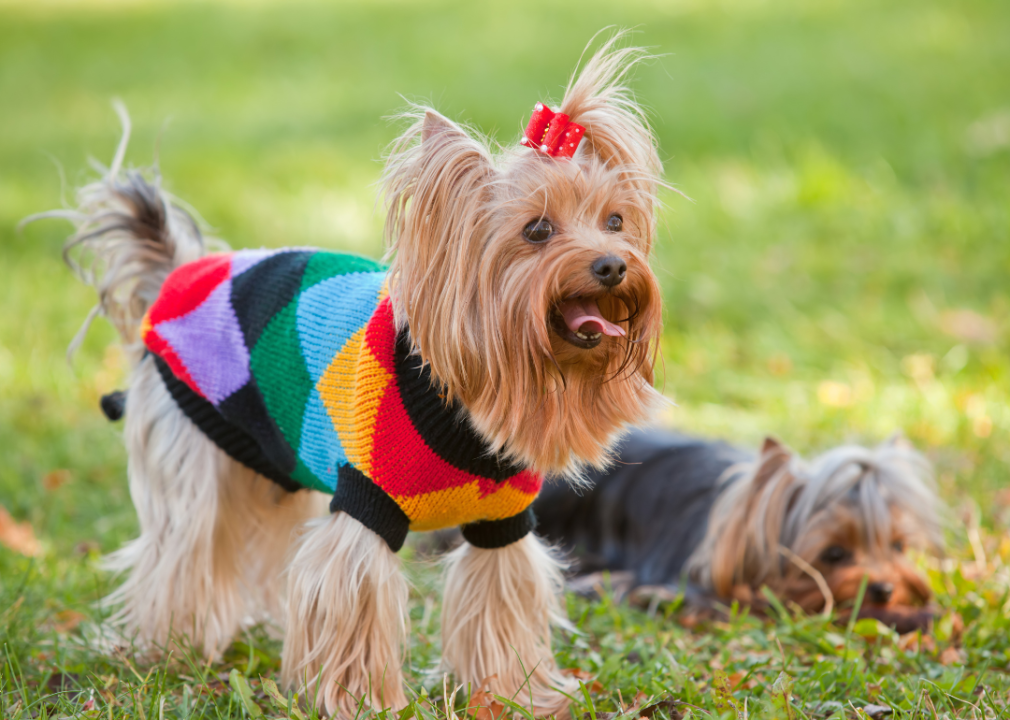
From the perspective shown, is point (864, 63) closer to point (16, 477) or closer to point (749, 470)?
point (749, 470)

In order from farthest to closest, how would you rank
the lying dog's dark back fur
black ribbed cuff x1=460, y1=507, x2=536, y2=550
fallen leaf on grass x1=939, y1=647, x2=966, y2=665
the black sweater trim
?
the lying dog's dark back fur < fallen leaf on grass x1=939, y1=647, x2=966, y2=665 < black ribbed cuff x1=460, y1=507, x2=536, y2=550 < the black sweater trim

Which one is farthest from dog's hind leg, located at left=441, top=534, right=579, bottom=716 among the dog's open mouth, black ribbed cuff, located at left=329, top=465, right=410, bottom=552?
the dog's open mouth

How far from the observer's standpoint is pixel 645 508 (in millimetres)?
4875

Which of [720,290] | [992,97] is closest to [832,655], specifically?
[720,290]

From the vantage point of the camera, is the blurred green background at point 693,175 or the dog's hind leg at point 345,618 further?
the blurred green background at point 693,175

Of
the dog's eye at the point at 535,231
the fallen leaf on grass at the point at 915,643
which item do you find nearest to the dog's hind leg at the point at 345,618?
the dog's eye at the point at 535,231

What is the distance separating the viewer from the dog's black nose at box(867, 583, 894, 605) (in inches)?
148

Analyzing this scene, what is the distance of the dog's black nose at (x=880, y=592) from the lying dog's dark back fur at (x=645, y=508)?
0.93m

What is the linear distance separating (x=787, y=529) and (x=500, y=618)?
62.7 inches

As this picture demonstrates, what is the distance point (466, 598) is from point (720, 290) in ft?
15.5

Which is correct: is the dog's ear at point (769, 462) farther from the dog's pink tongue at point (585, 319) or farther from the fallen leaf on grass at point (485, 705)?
the dog's pink tongue at point (585, 319)

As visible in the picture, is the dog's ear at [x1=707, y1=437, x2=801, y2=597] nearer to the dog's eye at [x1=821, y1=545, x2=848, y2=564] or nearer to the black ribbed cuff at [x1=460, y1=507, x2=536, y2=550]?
the dog's eye at [x1=821, y1=545, x2=848, y2=564]

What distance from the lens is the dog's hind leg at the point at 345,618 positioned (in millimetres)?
2707

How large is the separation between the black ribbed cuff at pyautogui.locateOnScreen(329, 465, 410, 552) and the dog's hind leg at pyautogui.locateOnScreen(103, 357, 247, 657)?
0.71m
